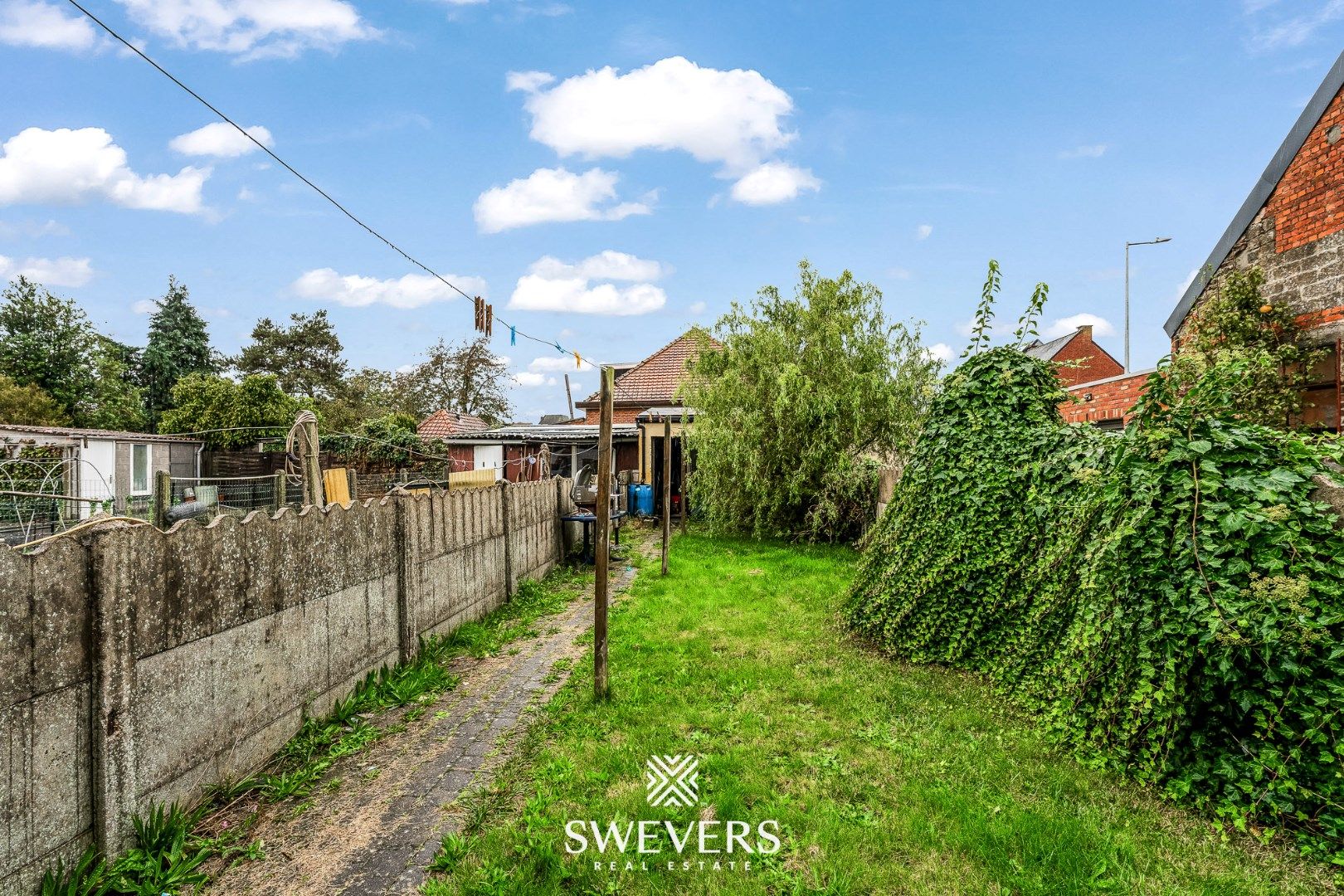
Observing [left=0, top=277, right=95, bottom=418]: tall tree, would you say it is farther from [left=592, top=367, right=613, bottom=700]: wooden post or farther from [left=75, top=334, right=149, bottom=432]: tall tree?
[left=592, top=367, right=613, bottom=700]: wooden post

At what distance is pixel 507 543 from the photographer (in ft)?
25.7

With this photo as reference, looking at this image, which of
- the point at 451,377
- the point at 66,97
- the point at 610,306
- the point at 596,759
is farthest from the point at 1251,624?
the point at 451,377

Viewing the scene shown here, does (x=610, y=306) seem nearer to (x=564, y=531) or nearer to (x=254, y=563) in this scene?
(x=564, y=531)

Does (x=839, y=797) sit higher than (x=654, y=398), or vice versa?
(x=654, y=398)

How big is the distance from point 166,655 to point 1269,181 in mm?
13009

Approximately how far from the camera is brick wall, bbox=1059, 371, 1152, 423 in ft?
31.4

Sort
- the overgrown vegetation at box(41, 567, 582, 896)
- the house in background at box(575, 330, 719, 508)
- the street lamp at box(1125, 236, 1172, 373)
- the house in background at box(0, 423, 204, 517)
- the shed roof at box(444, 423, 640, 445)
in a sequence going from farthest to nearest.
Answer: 1. the shed roof at box(444, 423, 640, 445)
2. the street lamp at box(1125, 236, 1172, 373)
3. the house in background at box(575, 330, 719, 508)
4. the house in background at box(0, 423, 204, 517)
5. the overgrown vegetation at box(41, 567, 582, 896)

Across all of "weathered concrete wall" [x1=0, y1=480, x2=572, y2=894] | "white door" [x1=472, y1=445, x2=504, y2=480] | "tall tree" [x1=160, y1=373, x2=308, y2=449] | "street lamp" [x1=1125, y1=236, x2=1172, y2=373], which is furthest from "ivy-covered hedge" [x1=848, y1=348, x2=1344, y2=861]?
"tall tree" [x1=160, y1=373, x2=308, y2=449]

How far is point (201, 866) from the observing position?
104 inches

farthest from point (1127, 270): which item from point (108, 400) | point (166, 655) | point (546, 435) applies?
point (108, 400)

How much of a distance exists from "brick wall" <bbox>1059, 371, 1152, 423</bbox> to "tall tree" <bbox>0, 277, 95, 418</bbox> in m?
39.8

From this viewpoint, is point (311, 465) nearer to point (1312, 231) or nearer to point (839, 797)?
point (839, 797)

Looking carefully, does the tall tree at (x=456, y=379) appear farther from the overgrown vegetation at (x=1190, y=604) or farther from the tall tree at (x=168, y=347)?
the overgrown vegetation at (x=1190, y=604)

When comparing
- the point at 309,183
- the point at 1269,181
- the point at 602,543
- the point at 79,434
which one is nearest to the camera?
the point at 602,543
